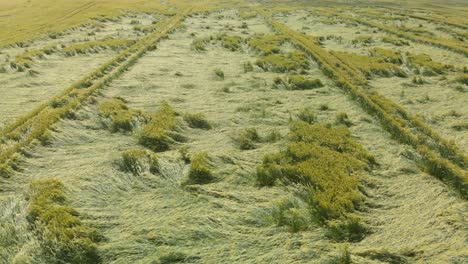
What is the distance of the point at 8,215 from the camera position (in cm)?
875

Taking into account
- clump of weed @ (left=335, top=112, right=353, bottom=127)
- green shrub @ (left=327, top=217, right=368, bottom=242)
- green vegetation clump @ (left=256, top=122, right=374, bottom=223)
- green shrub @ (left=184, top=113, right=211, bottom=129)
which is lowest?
green shrub @ (left=327, top=217, right=368, bottom=242)

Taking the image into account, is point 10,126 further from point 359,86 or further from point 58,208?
point 359,86

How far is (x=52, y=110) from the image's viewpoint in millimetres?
15375

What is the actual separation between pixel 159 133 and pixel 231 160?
2999 millimetres

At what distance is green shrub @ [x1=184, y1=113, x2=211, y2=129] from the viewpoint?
14716mm

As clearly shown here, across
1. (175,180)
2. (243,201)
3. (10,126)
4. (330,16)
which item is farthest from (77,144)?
(330,16)

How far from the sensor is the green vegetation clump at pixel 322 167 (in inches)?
376

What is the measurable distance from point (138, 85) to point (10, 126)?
276 inches

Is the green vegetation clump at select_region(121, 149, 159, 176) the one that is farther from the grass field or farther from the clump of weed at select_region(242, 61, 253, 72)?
the clump of weed at select_region(242, 61, 253, 72)

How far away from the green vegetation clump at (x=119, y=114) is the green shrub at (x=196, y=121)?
200 cm

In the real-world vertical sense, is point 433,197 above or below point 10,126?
below

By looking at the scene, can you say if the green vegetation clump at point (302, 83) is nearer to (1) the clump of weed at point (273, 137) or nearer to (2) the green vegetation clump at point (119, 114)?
(1) the clump of weed at point (273, 137)

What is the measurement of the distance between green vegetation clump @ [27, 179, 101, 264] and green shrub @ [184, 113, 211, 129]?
599 cm

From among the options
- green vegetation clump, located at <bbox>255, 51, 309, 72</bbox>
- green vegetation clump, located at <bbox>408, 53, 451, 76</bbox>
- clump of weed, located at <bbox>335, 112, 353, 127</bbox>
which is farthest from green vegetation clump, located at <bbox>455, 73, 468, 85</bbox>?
clump of weed, located at <bbox>335, 112, 353, 127</bbox>
